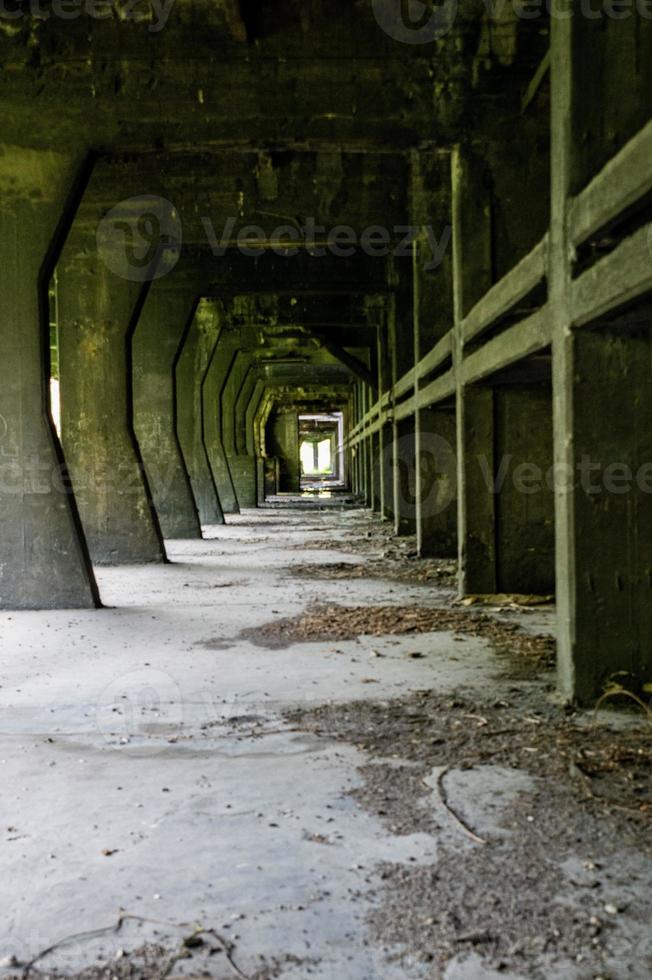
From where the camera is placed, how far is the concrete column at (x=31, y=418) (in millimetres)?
7633

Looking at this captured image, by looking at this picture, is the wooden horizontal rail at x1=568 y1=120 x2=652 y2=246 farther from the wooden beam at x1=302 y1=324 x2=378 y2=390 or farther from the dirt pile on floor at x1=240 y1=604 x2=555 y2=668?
the wooden beam at x1=302 y1=324 x2=378 y2=390

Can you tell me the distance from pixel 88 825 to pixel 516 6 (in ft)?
21.4

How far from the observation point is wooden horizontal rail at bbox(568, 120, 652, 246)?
344 centimetres

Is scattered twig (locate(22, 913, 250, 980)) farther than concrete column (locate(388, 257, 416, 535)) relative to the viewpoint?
No

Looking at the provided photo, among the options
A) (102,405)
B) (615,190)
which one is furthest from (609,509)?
(102,405)

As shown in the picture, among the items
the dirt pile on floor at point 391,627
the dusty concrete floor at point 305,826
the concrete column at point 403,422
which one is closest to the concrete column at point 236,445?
the concrete column at point 403,422

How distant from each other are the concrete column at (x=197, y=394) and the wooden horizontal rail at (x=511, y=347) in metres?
11.9

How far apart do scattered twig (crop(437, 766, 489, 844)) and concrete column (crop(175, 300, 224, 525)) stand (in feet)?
52.5

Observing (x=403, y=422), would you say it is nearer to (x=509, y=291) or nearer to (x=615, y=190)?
(x=509, y=291)

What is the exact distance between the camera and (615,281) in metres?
3.79

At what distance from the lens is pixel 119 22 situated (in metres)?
6.98

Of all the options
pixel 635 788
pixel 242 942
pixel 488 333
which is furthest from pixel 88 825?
pixel 488 333

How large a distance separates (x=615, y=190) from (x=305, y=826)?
283 cm

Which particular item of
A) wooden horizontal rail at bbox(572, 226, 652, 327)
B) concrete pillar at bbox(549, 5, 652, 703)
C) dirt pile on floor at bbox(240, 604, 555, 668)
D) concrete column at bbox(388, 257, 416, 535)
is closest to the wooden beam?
concrete column at bbox(388, 257, 416, 535)
